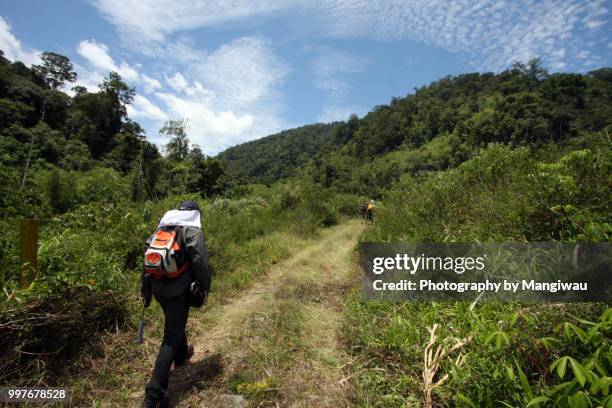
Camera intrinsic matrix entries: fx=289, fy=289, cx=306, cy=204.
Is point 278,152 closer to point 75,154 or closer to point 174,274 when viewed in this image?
point 75,154

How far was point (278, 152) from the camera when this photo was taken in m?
101

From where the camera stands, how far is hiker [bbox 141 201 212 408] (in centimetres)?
247

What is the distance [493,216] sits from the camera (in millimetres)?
4004

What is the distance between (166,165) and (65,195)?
11.2 meters

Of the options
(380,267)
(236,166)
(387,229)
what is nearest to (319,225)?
(387,229)

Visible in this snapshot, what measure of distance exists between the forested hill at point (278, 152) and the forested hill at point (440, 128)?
38cm

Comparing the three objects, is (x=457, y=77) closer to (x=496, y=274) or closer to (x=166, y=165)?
(x=166, y=165)

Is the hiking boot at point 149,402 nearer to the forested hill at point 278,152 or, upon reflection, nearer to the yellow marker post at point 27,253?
the yellow marker post at point 27,253

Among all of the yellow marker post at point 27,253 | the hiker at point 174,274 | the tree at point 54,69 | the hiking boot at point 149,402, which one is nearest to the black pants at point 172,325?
the hiker at point 174,274

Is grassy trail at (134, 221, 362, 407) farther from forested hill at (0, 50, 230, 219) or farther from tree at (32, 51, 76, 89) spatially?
tree at (32, 51, 76, 89)

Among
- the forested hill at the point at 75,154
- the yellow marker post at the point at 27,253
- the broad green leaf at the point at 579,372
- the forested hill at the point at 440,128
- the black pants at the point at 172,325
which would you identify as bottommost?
the black pants at the point at 172,325

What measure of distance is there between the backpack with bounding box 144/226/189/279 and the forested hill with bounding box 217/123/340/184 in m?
69.4

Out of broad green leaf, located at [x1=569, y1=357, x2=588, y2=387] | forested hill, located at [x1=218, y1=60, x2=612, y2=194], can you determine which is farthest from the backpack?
forested hill, located at [x1=218, y1=60, x2=612, y2=194]

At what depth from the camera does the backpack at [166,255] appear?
2.46m
